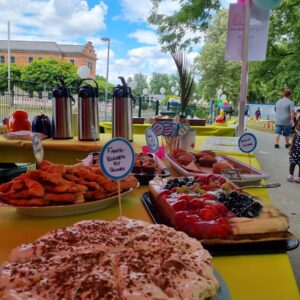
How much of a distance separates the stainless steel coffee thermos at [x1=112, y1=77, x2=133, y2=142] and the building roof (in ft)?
126

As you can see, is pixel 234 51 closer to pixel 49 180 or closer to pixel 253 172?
pixel 253 172

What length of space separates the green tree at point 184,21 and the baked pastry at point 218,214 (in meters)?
4.81

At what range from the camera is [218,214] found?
2.59 ft

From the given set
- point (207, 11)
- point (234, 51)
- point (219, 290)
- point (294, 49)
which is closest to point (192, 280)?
point (219, 290)

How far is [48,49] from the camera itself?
3931cm

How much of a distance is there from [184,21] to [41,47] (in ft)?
122

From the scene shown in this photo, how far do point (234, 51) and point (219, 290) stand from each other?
97.6 inches

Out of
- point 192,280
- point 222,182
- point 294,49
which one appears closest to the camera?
point 192,280

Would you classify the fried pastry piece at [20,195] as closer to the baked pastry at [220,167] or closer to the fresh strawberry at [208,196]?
the fresh strawberry at [208,196]

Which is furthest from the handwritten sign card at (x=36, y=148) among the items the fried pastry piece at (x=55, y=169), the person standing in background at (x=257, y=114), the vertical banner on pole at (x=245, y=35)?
the person standing in background at (x=257, y=114)

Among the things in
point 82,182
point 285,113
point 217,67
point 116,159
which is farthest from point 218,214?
point 217,67

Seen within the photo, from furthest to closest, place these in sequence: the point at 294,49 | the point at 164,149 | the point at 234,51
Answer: the point at 294,49, the point at 234,51, the point at 164,149

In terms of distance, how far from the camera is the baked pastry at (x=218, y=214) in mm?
725

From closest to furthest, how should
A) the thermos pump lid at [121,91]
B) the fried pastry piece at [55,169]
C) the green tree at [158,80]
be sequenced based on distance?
the fried pastry piece at [55,169] < the thermos pump lid at [121,91] < the green tree at [158,80]
